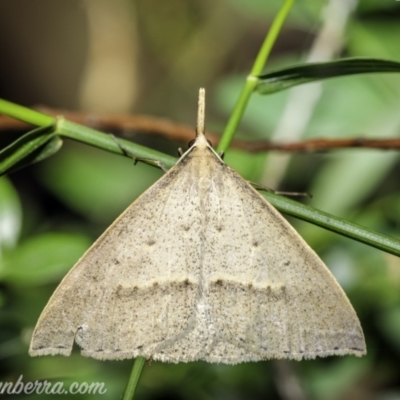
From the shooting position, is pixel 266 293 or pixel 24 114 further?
pixel 266 293

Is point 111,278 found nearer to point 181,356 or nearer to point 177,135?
point 181,356

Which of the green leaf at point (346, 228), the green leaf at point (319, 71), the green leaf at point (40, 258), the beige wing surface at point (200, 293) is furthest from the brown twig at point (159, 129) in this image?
the green leaf at point (346, 228)

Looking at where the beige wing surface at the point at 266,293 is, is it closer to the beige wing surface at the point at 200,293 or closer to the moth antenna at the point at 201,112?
the beige wing surface at the point at 200,293

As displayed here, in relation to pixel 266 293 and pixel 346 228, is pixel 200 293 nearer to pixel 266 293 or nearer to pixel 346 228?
pixel 266 293

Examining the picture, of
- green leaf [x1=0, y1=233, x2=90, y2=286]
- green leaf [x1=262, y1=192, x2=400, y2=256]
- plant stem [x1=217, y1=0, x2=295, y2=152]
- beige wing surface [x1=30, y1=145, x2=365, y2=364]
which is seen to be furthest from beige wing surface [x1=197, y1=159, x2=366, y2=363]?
green leaf [x1=0, y1=233, x2=90, y2=286]

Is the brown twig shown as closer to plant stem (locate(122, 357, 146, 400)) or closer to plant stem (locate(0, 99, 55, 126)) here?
plant stem (locate(0, 99, 55, 126))

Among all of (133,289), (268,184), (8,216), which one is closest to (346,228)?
(133,289)
